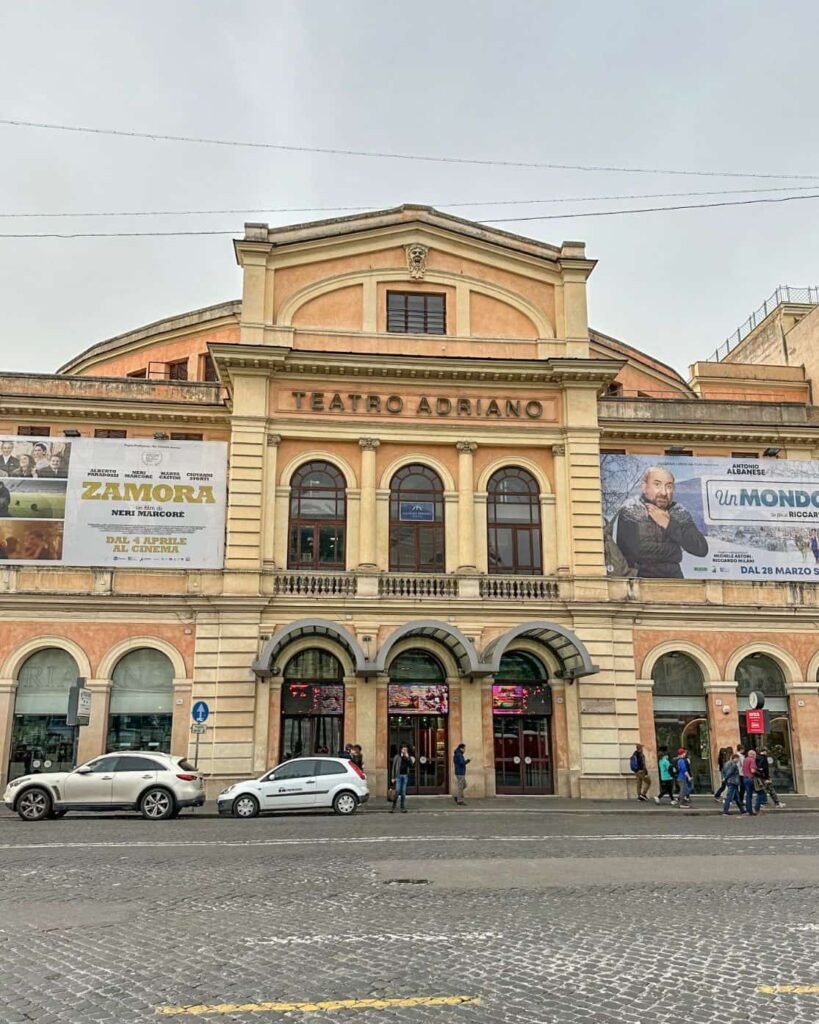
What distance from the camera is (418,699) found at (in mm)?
28203

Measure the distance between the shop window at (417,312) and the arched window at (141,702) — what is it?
13562 millimetres

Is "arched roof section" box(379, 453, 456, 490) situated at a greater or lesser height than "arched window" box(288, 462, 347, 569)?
greater

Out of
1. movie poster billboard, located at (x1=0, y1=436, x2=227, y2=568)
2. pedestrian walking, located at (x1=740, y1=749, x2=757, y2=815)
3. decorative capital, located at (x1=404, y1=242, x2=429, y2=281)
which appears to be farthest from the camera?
decorative capital, located at (x1=404, y1=242, x2=429, y2=281)

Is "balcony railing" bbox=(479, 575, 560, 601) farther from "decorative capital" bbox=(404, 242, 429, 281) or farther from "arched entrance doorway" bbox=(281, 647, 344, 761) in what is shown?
"decorative capital" bbox=(404, 242, 429, 281)

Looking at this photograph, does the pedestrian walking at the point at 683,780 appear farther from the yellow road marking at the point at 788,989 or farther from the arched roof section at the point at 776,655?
the yellow road marking at the point at 788,989

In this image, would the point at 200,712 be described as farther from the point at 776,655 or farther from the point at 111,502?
the point at 776,655

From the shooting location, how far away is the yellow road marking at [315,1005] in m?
6.41

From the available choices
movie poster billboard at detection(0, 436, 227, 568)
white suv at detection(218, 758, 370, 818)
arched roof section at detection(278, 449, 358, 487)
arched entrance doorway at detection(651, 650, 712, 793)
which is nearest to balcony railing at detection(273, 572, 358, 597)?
movie poster billboard at detection(0, 436, 227, 568)

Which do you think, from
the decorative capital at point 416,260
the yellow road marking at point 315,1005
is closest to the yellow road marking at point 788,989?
the yellow road marking at point 315,1005

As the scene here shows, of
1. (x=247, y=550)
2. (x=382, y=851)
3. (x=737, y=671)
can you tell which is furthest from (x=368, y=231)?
(x=382, y=851)

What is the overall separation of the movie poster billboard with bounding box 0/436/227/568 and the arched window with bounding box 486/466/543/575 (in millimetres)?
8682

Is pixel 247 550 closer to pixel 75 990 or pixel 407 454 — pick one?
pixel 407 454

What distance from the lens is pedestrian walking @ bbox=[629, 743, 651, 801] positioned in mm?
27031

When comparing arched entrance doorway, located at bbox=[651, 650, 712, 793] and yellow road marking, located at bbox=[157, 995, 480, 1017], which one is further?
arched entrance doorway, located at bbox=[651, 650, 712, 793]
